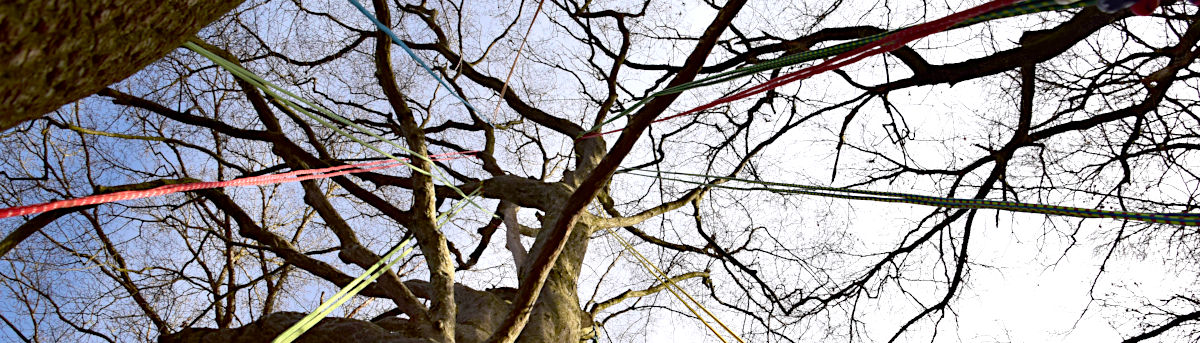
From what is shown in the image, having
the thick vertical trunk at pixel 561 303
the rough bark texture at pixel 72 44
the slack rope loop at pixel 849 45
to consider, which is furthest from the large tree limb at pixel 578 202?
the rough bark texture at pixel 72 44

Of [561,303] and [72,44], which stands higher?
[561,303]

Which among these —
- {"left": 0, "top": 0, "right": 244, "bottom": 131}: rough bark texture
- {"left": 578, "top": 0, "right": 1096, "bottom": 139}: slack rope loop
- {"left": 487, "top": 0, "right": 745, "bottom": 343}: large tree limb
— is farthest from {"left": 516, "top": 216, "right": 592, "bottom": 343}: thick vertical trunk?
{"left": 0, "top": 0, "right": 244, "bottom": 131}: rough bark texture

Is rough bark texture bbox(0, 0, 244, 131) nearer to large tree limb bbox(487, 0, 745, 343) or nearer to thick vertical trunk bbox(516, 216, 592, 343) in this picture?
large tree limb bbox(487, 0, 745, 343)

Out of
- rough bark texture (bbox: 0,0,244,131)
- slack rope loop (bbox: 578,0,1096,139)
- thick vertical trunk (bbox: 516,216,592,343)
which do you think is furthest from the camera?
thick vertical trunk (bbox: 516,216,592,343)

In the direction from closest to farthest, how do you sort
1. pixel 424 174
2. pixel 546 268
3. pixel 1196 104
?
1. pixel 546 268
2. pixel 424 174
3. pixel 1196 104

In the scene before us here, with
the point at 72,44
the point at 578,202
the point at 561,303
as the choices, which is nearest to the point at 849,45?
the point at 578,202

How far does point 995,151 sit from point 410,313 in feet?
10.2

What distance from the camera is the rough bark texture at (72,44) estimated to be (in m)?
0.60

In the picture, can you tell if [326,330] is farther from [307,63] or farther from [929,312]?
[929,312]

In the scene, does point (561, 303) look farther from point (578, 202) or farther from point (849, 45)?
point (849, 45)

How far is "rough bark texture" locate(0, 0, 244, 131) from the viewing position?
60 centimetres

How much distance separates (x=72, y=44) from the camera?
67cm

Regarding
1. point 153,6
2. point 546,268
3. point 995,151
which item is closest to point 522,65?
point 546,268

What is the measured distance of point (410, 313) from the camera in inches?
106
